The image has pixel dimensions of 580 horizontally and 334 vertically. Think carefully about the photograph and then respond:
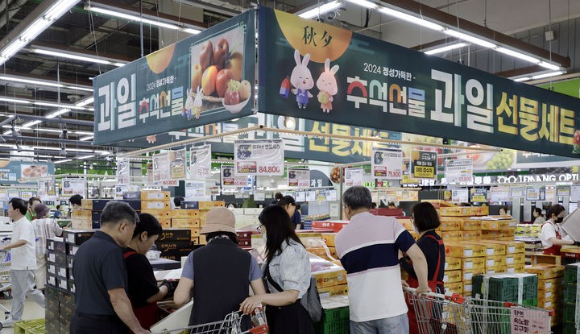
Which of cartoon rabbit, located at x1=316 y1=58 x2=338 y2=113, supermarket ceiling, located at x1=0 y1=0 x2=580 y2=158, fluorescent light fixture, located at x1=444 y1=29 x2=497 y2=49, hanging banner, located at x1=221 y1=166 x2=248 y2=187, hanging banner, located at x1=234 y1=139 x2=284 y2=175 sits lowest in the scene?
hanging banner, located at x1=221 y1=166 x2=248 y2=187

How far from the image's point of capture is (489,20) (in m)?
13.6

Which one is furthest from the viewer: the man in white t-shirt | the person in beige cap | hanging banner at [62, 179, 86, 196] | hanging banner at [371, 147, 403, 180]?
hanging banner at [62, 179, 86, 196]

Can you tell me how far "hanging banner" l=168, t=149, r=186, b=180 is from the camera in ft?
28.1

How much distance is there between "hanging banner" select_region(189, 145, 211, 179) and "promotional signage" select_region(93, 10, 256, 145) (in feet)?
7.15

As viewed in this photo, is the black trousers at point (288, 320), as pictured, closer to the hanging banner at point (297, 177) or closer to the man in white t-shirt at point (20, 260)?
the man in white t-shirt at point (20, 260)

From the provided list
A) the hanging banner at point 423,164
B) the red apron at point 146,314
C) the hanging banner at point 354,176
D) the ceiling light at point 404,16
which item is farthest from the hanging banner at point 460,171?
the red apron at point 146,314

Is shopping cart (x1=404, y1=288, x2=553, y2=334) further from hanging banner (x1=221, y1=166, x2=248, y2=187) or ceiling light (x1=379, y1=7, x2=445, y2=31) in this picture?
hanging banner (x1=221, y1=166, x2=248, y2=187)

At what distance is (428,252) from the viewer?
14.5 ft

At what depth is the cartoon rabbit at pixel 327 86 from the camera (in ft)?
15.3

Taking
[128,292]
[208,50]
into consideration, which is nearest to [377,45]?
[208,50]

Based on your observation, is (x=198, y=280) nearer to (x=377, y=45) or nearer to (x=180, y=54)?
(x=180, y=54)

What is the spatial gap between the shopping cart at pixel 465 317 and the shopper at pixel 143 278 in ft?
6.04

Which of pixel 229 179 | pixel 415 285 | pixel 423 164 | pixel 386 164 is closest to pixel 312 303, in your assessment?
pixel 415 285

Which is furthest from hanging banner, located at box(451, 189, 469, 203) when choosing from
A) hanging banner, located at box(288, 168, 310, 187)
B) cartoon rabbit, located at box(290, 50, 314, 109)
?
cartoon rabbit, located at box(290, 50, 314, 109)
